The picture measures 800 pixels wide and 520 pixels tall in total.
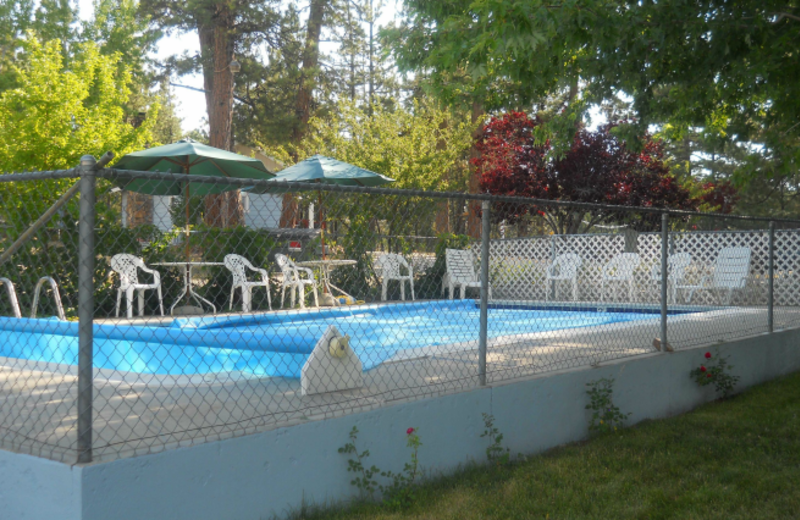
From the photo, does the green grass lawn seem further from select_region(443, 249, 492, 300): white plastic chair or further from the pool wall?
select_region(443, 249, 492, 300): white plastic chair

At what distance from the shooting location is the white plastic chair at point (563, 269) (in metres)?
10.0

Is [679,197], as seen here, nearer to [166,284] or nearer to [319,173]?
[319,173]

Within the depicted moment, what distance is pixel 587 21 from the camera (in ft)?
17.9

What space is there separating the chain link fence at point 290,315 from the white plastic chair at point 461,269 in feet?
0.14

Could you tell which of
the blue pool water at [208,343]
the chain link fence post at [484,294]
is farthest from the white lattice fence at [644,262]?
the chain link fence post at [484,294]

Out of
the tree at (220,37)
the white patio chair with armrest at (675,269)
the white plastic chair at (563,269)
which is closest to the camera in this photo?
the white patio chair with armrest at (675,269)

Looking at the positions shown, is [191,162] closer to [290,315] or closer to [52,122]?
[52,122]

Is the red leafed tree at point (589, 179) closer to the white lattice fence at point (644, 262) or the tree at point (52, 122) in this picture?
the white lattice fence at point (644, 262)

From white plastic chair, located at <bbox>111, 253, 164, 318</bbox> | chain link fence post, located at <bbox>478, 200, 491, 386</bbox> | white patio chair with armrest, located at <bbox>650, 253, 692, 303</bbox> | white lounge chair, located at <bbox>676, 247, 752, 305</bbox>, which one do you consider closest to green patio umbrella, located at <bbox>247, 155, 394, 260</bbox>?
white plastic chair, located at <bbox>111, 253, 164, 318</bbox>

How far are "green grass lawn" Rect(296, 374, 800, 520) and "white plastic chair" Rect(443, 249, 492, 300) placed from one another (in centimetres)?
553

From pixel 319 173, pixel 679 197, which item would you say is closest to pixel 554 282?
pixel 319 173

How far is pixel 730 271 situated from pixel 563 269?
2275 millimetres

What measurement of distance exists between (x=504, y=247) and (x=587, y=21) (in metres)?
5.98

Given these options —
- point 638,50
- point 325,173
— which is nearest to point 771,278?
point 638,50
